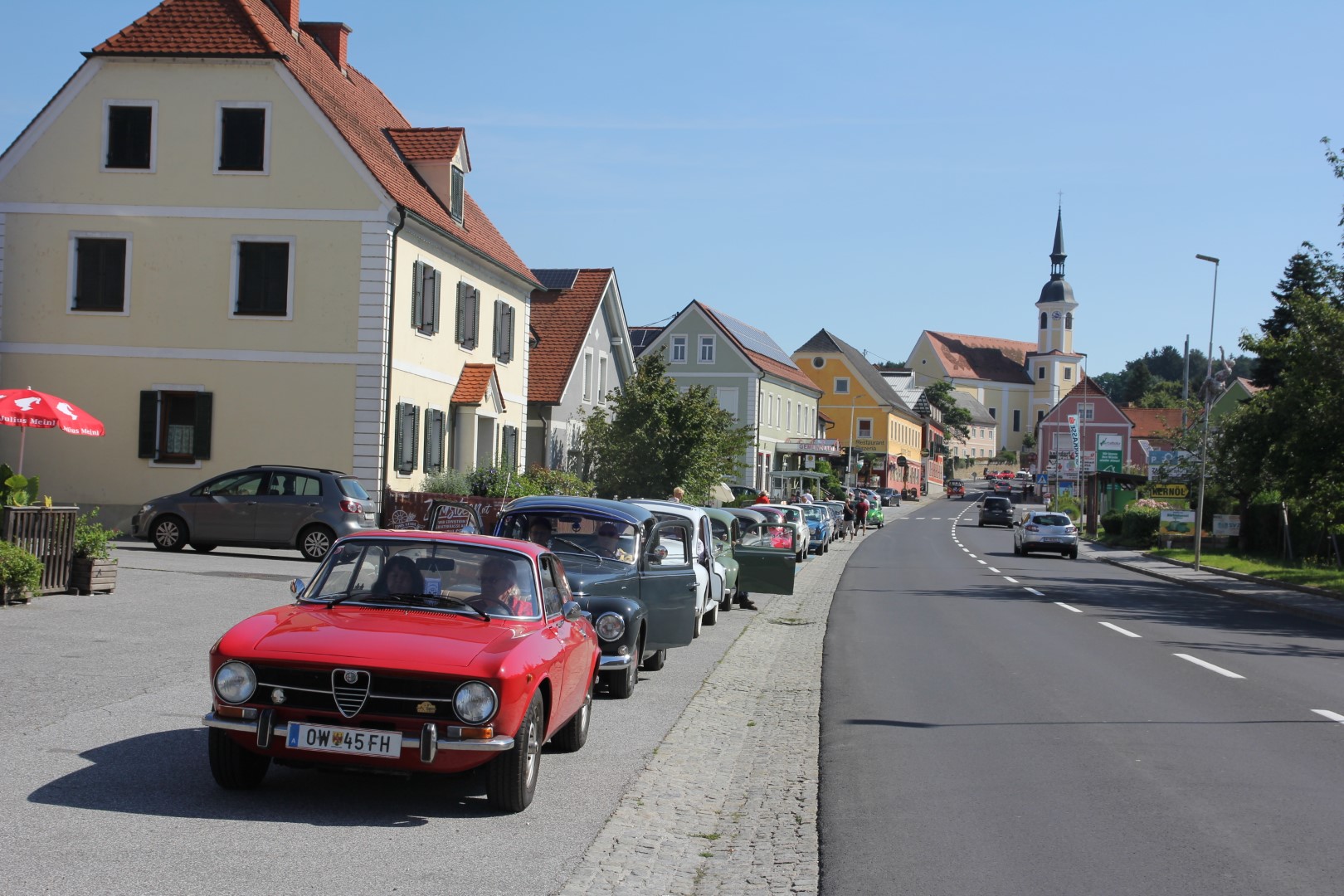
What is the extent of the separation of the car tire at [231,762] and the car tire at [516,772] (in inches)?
46.2

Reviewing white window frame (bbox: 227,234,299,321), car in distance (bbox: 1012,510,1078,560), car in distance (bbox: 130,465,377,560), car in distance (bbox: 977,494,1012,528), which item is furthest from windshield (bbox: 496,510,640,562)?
car in distance (bbox: 977,494,1012,528)

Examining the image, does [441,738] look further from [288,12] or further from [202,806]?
[288,12]

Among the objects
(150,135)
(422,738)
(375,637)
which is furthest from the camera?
(150,135)

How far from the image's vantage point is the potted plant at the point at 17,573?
527 inches

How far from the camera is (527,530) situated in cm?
1219

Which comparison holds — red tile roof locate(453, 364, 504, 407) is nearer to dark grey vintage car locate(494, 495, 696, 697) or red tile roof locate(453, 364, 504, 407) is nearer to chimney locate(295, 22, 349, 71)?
chimney locate(295, 22, 349, 71)

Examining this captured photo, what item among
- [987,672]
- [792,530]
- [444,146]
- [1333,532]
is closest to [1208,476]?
[1333,532]

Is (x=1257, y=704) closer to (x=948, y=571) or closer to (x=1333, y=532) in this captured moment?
(x=948, y=571)

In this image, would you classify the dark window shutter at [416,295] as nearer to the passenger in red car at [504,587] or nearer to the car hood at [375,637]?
the passenger in red car at [504,587]

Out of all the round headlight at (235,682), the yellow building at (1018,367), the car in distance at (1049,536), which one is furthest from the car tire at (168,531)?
the yellow building at (1018,367)

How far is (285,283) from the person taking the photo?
92.6 ft

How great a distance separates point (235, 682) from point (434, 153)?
27.7m

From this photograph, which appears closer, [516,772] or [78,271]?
[516,772]

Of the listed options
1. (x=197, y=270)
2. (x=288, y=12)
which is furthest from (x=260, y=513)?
(x=288, y=12)
